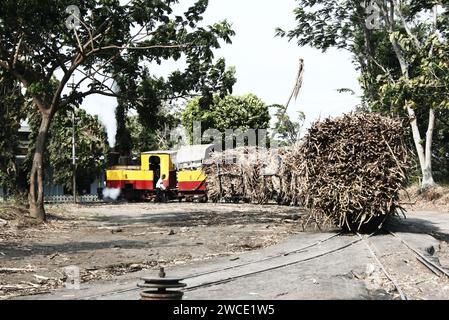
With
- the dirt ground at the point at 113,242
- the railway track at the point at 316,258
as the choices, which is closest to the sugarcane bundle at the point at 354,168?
the railway track at the point at 316,258

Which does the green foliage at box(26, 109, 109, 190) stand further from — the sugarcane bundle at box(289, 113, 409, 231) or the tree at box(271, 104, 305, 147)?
the sugarcane bundle at box(289, 113, 409, 231)

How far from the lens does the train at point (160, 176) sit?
36.6m

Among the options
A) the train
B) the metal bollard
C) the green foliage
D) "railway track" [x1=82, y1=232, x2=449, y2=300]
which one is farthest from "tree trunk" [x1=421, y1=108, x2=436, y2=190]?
the metal bollard

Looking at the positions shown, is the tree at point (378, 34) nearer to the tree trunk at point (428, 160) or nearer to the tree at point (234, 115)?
the tree trunk at point (428, 160)

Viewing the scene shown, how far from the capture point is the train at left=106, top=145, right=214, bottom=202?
36.6 m

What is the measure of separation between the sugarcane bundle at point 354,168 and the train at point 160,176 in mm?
21071

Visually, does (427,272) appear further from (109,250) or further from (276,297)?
(109,250)

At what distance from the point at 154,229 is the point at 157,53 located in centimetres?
689

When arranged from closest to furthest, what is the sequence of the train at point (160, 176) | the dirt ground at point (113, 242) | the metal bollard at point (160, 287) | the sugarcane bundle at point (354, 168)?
the metal bollard at point (160, 287) → the dirt ground at point (113, 242) → the sugarcane bundle at point (354, 168) → the train at point (160, 176)

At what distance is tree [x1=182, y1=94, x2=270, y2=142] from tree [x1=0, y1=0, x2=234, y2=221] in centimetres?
3368

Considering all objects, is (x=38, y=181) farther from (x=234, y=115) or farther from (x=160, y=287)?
(x=234, y=115)

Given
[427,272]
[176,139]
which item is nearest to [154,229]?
[427,272]

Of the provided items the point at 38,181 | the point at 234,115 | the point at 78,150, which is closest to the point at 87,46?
the point at 38,181

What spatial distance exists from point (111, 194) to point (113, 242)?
999 inches
